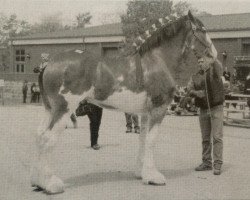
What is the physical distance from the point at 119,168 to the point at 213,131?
1.97 metres

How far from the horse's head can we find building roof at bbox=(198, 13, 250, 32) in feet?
99.3

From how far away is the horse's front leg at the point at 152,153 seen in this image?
8195 mm

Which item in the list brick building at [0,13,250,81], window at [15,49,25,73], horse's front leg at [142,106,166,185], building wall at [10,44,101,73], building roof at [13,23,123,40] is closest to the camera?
horse's front leg at [142,106,166,185]

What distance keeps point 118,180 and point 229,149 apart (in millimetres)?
4847

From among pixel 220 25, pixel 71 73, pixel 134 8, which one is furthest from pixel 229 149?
pixel 220 25

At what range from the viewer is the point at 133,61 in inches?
327

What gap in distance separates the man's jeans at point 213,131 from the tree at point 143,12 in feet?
70.7

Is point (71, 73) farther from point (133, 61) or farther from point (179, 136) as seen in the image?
point (179, 136)

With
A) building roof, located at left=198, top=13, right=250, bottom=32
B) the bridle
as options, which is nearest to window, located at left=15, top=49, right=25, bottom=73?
building roof, located at left=198, top=13, right=250, bottom=32

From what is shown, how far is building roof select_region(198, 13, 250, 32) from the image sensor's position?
39.3 meters

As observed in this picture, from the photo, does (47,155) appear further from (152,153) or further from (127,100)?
(152,153)

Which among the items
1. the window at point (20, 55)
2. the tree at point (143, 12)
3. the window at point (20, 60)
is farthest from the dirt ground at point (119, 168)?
the window at point (20, 60)

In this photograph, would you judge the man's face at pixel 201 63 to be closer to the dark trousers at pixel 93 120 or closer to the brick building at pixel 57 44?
the dark trousers at pixel 93 120

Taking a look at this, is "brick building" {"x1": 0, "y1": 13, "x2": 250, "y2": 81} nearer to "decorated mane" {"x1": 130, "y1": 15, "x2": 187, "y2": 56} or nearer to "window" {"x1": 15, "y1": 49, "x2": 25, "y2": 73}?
"window" {"x1": 15, "y1": 49, "x2": 25, "y2": 73}
